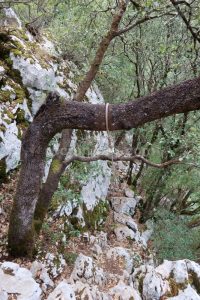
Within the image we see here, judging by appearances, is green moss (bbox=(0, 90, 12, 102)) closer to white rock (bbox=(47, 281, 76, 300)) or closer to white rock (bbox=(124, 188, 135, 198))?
white rock (bbox=(47, 281, 76, 300))

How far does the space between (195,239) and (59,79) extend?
25.5ft

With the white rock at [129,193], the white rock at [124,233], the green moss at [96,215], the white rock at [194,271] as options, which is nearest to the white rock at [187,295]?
the white rock at [194,271]

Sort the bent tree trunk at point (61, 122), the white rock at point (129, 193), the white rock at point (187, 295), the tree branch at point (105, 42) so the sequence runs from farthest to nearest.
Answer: the white rock at point (129, 193) < the white rock at point (187, 295) < the tree branch at point (105, 42) < the bent tree trunk at point (61, 122)

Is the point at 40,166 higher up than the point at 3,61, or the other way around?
the point at 3,61

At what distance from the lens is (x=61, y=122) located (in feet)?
18.1

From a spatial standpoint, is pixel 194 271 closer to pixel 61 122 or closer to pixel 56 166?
pixel 56 166

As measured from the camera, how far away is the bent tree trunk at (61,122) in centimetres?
474

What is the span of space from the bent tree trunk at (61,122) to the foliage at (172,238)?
6.05 metres

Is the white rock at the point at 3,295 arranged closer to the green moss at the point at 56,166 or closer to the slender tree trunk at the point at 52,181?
the slender tree trunk at the point at 52,181

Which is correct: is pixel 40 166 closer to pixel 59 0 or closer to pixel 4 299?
pixel 4 299

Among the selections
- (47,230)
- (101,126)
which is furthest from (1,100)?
(101,126)

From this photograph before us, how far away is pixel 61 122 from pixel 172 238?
727 centimetres

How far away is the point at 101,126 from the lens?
206 inches

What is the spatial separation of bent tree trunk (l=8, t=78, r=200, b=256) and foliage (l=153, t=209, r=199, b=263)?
19.8ft
